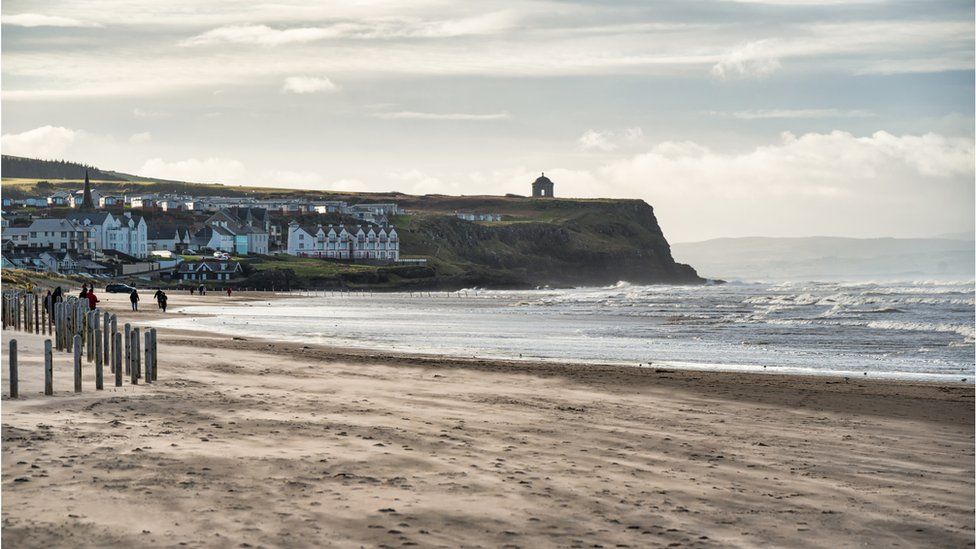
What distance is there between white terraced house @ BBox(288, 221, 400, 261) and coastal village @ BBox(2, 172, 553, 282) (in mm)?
165

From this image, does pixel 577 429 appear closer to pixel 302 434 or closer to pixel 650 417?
pixel 650 417

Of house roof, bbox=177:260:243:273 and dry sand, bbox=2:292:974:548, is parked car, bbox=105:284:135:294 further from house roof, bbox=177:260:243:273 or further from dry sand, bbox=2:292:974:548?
dry sand, bbox=2:292:974:548

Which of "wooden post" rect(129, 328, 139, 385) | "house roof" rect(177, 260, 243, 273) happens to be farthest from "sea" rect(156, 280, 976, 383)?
"house roof" rect(177, 260, 243, 273)

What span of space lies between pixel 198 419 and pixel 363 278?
386 ft

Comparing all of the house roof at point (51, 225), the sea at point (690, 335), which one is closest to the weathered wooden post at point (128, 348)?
the sea at point (690, 335)

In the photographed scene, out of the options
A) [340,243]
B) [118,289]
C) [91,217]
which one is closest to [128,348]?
[118,289]

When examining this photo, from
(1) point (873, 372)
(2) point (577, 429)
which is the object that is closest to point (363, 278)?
(1) point (873, 372)

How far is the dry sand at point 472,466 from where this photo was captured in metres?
8.80

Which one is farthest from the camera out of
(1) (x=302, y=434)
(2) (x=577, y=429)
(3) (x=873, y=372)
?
(3) (x=873, y=372)

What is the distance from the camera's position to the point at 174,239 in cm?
14900

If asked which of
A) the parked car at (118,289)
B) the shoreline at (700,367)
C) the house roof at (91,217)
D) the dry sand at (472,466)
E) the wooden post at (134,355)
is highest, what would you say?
the house roof at (91,217)

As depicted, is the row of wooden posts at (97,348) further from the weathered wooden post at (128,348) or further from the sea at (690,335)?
the sea at (690,335)

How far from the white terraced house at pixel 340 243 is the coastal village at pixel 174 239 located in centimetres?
16

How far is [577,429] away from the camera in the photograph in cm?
1452
